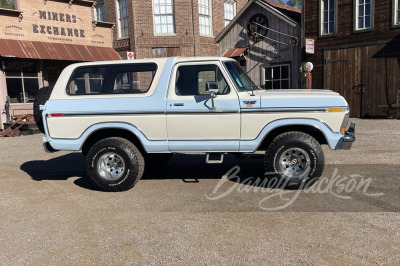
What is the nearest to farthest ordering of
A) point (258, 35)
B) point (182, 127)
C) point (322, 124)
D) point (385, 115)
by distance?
point (322, 124) < point (182, 127) < point (385, 115) < point (258, 35)

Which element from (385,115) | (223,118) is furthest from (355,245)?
(385,115)

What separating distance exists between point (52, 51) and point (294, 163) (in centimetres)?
1370

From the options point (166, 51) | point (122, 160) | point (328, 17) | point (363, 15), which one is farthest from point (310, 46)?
point (122, 160)

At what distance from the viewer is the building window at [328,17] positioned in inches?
601

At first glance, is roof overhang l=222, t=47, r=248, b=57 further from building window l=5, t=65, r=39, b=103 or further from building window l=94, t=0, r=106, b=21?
building window l=5, t=65, r=39, b=103

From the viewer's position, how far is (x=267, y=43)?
1788 cm

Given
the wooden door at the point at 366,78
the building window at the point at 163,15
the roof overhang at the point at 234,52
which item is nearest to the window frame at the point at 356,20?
the wooden door at the point at 366,78

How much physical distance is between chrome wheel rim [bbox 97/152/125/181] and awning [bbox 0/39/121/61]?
35.3 feet

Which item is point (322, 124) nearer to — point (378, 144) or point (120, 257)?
point (120, 257)

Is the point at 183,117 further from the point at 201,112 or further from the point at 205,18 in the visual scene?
the point at 205,18

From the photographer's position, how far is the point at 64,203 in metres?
5.06

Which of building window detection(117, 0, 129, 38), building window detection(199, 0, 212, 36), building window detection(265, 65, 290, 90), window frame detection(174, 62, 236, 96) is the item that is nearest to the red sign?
building window detection(265, 65, 290, 90)

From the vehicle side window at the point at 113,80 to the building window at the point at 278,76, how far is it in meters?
13.0

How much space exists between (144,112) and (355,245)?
3492 millimetres
